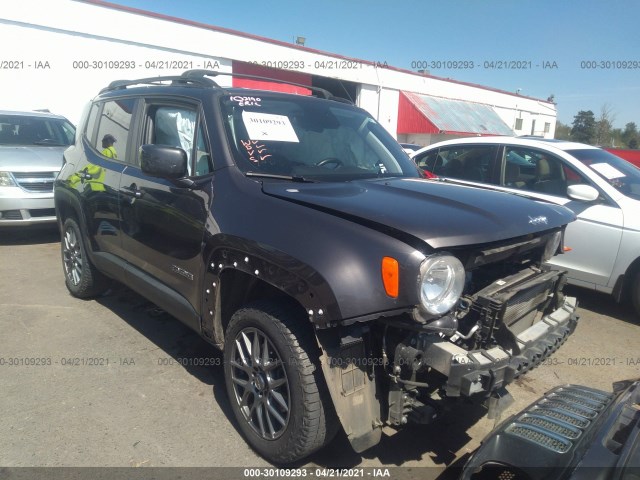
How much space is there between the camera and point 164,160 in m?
2.85

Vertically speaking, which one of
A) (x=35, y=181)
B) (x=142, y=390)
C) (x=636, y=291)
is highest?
(x=35, y=181)

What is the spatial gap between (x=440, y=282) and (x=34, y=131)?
823 centimetres

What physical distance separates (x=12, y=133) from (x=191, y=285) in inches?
262

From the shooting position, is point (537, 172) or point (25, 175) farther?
point (25, 175)

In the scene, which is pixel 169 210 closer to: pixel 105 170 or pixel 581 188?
pixel 105 170

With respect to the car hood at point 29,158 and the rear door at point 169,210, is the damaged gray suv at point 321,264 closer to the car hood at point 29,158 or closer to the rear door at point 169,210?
the rear door at point 169,210

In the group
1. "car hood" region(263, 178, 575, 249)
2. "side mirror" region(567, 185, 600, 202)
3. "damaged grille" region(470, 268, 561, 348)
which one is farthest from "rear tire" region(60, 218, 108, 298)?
"side mirror" region(567, 185, 600, 202)

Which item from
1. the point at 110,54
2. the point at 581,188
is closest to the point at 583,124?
the point at 110,54

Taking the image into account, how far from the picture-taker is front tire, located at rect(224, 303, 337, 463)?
7.65 feet

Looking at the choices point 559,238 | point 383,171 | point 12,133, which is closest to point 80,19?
point 12,133

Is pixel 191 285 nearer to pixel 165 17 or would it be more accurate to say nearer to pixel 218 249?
pixel 218 249

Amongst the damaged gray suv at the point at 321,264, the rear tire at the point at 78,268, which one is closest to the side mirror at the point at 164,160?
the damaged gray suv at the point at 321,264

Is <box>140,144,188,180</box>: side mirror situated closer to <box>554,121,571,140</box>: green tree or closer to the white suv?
the white suv

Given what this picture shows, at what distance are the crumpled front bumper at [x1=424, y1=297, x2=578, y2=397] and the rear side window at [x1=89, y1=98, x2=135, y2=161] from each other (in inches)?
116
